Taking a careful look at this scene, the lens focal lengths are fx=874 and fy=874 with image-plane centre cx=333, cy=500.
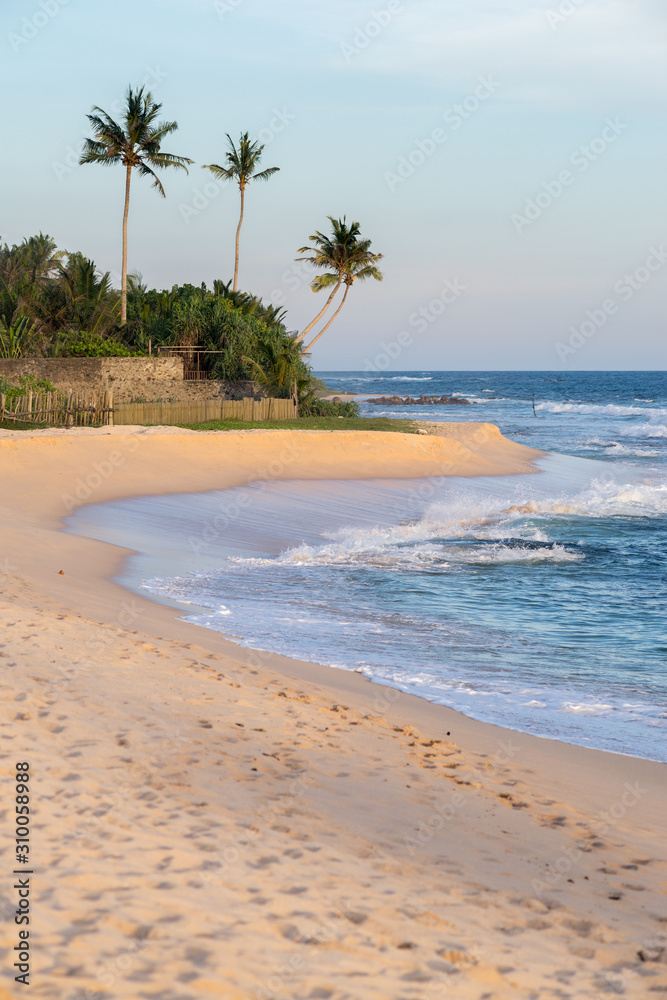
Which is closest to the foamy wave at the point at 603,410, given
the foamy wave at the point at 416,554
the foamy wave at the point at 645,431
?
the foamy wave at the point at 645,431

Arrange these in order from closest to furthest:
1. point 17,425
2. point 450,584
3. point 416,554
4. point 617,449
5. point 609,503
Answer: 1. point 450,584
2. point 416,554
3. point 609,503
4. point 17,425
5. point 617,449

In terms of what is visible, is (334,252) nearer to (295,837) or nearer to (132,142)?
(132,142)

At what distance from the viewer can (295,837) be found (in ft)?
14.4

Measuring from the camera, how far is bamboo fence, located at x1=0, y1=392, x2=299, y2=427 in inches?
1043

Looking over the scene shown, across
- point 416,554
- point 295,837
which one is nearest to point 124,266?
point 416,554

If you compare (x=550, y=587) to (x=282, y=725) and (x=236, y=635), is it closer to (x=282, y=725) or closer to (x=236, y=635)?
(x=236, y=635)

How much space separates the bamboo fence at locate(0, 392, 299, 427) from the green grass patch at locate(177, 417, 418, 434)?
448 millimetres

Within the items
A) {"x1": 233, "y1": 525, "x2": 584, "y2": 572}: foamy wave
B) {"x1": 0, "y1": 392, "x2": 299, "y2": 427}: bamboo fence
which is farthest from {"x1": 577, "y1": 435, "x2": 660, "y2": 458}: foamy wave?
{"x1": 233, "y1": 525, "x2": 584, "y2": 572}: foamy wave

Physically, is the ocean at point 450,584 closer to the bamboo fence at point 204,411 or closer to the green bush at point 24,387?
the bamboo fence at point 204,411

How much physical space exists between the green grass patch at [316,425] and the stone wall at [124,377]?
3.04 metres

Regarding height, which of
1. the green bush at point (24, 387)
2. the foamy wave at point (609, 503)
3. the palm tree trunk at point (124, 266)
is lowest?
the foamy wave at point (609, 503)

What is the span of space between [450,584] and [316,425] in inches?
808

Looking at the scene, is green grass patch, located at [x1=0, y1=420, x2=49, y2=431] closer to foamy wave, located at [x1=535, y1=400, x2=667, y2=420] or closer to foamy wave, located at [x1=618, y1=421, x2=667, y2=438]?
foamy wave, located at [x1=618, y1=421, x2=667, y2=438]

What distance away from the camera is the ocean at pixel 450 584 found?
7828mm
